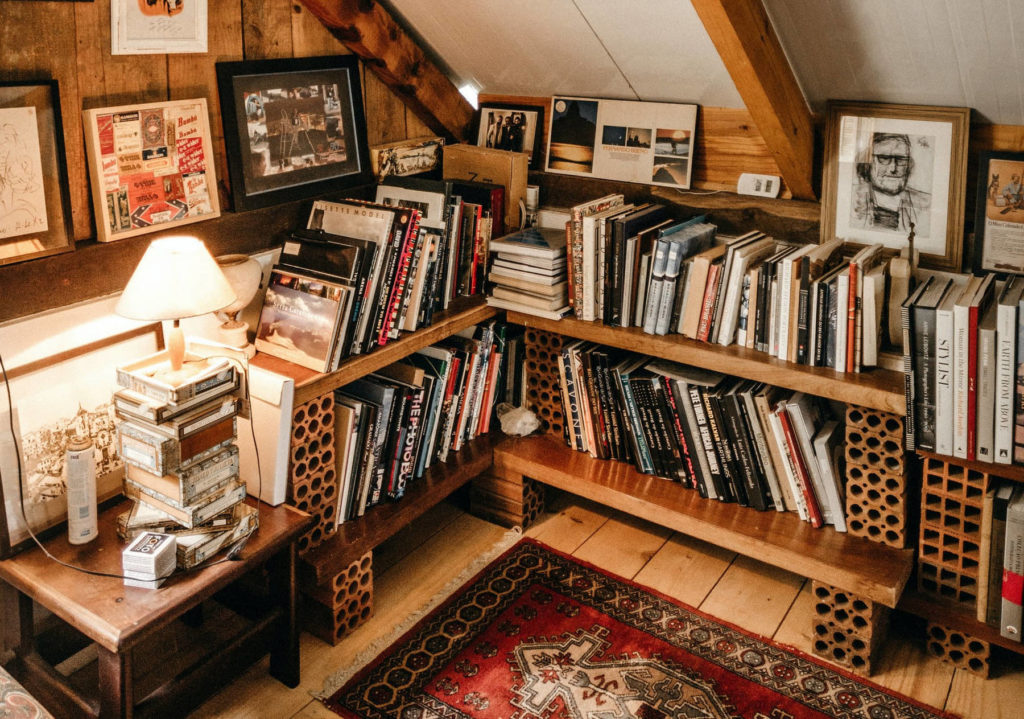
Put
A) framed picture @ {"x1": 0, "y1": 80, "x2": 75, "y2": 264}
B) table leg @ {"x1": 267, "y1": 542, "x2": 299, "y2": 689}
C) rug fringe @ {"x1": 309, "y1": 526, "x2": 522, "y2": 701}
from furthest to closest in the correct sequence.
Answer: rug fringe @ {"x1": 309, "y1": 526, "x2": 522, "y2": 701} → table leg @ {"x1": 267, "y1": 542, "x2": 299, "y2": 689} → framed picture @ {"x1": 0, "y1": 80, "x2": 75, "y2": 264}

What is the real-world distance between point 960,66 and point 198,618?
215cm

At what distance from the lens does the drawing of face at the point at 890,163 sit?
2.09m

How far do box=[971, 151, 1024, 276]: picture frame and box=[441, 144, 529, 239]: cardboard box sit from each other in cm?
121

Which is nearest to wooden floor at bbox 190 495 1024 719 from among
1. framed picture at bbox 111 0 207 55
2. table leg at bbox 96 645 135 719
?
table leg at bbox 96 645 135 719

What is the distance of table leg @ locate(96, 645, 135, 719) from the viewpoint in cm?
154

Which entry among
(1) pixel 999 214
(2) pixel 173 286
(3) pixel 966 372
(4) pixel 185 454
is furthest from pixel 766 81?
(4) pixel 185 454

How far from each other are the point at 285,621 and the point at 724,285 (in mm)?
1296

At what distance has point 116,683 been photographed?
156 centimetres

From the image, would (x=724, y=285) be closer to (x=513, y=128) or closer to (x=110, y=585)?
(x=513, y=128)

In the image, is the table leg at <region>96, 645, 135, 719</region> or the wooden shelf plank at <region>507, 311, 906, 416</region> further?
the wooden shelf plank at <region>507, 311, 906, 416</region>

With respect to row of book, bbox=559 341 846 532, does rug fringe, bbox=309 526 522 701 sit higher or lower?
lower

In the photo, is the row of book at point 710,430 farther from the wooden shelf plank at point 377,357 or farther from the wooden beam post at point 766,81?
the wooden beam post at point 766,81

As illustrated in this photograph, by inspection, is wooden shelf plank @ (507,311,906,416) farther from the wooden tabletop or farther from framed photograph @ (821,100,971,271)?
the wooden tabletop

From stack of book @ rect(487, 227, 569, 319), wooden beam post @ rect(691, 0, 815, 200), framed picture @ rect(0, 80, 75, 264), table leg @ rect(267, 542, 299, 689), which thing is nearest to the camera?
framed picture @ rect(0, 80, 75, 264)
